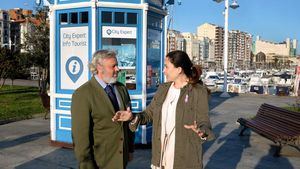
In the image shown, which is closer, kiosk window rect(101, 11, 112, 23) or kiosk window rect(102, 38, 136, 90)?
kiosk window rect(101, 11, 112, 23)

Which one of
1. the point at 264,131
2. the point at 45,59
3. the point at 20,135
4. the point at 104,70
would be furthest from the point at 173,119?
the point at 45,59

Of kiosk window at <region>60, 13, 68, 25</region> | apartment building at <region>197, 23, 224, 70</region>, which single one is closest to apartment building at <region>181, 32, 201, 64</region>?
apartment building at <region>197, 23, 224, 70</region>

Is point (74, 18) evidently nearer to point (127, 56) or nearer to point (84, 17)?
point (84, 17)

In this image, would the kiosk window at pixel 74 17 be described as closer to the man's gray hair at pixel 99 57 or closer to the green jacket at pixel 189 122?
the man's gray hair at pixel 99 57

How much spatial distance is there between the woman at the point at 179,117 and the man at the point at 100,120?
23cm

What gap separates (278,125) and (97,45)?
4226mm

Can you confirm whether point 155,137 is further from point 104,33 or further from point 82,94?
point 104,33

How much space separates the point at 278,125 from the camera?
8.10 metres

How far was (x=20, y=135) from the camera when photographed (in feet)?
29.5

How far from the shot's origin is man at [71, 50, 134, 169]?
3.28 m

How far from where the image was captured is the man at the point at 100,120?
10.8ft

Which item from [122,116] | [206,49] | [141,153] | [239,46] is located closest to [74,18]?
[141,153]

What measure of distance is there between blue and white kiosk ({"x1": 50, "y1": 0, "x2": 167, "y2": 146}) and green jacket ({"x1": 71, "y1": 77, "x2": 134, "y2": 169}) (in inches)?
149

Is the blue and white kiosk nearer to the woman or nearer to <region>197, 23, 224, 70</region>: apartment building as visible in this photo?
the woman
